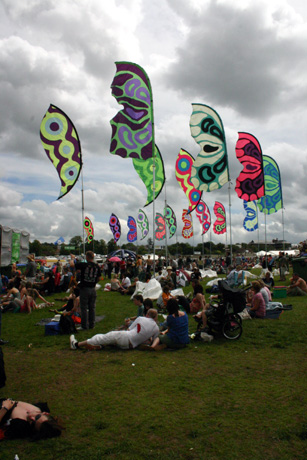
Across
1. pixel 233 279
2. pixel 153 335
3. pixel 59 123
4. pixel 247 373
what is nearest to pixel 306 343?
pixel 247 373

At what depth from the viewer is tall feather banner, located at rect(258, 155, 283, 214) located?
66.5 ft

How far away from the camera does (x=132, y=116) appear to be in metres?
11.4

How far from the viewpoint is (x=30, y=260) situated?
47.8 feet

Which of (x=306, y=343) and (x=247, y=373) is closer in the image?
(x=247, y=373)

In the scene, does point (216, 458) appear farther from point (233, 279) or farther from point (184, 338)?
point (233, 279)

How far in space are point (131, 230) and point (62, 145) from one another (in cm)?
2638

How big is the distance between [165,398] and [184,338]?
8.32 ft

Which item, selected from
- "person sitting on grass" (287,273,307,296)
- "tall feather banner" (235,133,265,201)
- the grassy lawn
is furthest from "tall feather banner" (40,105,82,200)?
"person sitting on grass" (287,273,307,296)

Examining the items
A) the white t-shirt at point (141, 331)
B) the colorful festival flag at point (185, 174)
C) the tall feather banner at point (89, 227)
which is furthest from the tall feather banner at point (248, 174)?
the tall feather banner at point (89, 227)

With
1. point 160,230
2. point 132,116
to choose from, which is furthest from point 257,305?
point 160,230

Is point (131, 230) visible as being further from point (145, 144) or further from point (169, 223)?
point (145, 144)

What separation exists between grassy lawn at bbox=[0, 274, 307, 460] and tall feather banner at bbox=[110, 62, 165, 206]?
623 cm

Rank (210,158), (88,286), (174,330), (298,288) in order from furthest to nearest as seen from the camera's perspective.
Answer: (298,288)
(210,158)
(88,286)
(174,330)

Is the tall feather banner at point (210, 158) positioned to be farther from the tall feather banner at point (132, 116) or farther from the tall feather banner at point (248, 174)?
the tall feather banner at point (132, 116)
